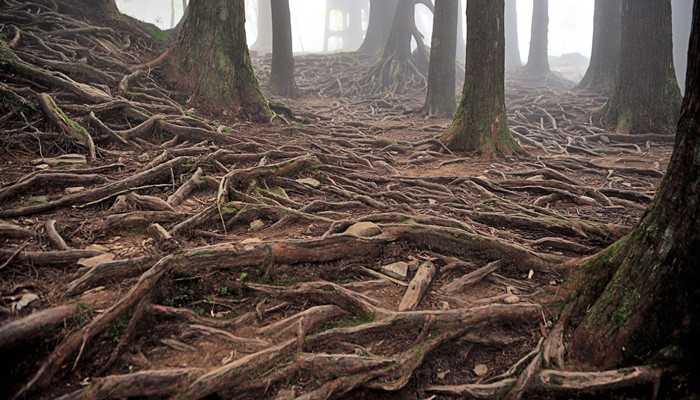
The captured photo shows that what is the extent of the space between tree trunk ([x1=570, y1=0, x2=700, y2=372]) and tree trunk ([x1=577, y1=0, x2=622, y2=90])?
12.2 metres

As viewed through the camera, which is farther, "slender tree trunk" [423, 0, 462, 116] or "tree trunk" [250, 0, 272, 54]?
"tree trunk" [250, 0, 272, 54]

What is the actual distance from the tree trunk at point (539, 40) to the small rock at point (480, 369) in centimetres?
2047

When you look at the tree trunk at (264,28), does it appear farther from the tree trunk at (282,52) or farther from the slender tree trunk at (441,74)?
the slender tree trunk at (441,74)

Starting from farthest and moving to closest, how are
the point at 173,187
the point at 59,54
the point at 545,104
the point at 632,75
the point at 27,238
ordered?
the point at 545,104 → the point at 632,75 → the point at 59,54 → the point at 173,187 → the point at 27,238

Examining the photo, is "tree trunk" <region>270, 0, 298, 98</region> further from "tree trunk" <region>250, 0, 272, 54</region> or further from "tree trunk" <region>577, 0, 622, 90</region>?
"tree trunk" <region>250, 0, 272, 54</region>

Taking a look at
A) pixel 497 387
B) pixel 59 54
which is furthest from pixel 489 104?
pixel 59 54

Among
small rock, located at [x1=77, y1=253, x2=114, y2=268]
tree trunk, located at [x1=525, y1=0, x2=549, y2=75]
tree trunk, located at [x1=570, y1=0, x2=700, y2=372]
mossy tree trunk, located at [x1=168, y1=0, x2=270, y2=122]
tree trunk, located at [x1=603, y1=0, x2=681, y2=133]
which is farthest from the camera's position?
tree trunk, located at [x1=525, y1=0, x2=549, y2=75]

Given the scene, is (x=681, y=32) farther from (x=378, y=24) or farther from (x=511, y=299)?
(x=511, y=299)

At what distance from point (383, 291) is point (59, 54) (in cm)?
655

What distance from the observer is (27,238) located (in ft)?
9.03

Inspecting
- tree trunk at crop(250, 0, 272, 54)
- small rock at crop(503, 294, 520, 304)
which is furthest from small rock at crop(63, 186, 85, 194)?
tree trunk at crop(250, 0, 272, 54)

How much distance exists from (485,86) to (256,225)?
4.81 meters

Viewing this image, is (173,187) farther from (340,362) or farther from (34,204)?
(340,362)

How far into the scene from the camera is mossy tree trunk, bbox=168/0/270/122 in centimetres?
704
